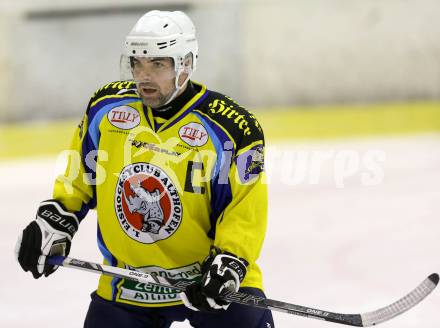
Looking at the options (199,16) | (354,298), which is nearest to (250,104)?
(199,16)

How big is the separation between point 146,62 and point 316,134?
4.60 meters

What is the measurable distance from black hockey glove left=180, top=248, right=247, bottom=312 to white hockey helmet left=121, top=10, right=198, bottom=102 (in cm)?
55

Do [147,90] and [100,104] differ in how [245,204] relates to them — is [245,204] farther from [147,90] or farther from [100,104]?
[100,104]

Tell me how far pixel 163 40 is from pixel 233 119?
0.33 m

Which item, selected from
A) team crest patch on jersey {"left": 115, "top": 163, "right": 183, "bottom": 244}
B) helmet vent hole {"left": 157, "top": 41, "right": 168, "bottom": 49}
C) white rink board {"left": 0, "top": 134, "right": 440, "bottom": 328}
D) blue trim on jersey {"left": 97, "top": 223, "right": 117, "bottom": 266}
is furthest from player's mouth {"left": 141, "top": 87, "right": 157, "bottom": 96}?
white rink board {"left": 0, "top": 134, "right": 440, "bottom": 328}

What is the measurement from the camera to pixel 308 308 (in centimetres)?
311

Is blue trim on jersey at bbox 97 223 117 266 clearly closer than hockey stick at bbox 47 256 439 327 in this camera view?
No

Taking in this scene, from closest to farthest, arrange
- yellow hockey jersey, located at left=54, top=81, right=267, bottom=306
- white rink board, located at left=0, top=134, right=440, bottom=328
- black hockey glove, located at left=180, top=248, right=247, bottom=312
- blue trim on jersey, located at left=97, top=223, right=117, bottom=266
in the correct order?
black hockey glove, located at left=180, top=248, right=247, bottom=312 < yellow hockey jersey, located at left=54, top=81, right=267, bottom=306 < blue trim on jersey, located at left=97, top=223, right=117, bottom=266 < white rink board, located at left=0, top=134, right=440, bottom=328

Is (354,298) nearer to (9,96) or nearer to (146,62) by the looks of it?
(146,62)

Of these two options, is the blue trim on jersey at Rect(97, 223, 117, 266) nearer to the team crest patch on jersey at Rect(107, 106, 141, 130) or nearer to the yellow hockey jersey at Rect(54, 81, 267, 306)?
the yellow hockey jersey at Rect(54, 81, 267, 306)

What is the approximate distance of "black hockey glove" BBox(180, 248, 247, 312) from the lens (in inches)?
116

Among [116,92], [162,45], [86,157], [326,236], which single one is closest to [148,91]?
[162,45]

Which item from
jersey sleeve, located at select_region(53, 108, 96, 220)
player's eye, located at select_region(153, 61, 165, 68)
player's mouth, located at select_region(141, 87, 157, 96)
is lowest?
jersey sleeve, located at select_region(53, 108, 96, 220)

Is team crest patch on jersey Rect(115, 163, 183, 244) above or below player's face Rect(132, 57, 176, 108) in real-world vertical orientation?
below
